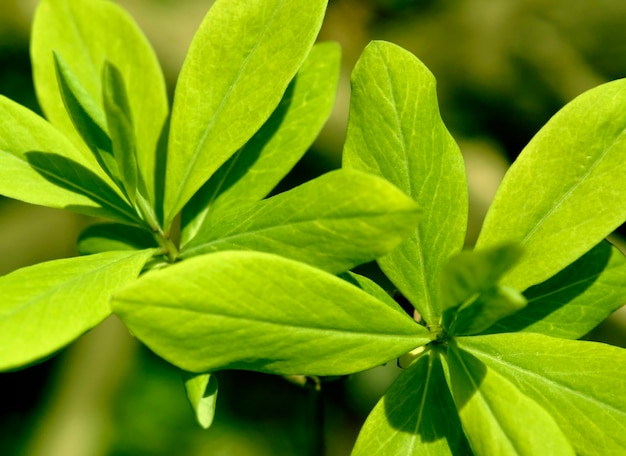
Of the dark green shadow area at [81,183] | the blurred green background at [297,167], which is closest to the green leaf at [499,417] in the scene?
the dark green shadow area at [81,183]

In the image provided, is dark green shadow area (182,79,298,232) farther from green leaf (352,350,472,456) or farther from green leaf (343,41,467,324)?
green leaf (352,350,472,456)

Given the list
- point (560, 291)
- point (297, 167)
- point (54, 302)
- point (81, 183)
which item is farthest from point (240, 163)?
point (297, 167)

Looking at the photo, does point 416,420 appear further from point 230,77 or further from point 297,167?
point 297,167

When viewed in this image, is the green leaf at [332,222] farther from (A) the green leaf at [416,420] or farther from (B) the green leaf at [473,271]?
(A) the green leaf at [416,420]

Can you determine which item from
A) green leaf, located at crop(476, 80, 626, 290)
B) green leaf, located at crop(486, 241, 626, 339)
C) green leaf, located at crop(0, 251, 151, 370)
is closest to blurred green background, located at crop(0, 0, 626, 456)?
green leaf, located at crop(486, 241, 626, 339)

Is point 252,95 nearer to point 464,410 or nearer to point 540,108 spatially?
point 464,410

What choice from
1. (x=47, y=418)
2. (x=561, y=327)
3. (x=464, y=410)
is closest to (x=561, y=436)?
(x=464, y=410)

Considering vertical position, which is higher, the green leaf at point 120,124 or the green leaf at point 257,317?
the green leaf at point 120,124
